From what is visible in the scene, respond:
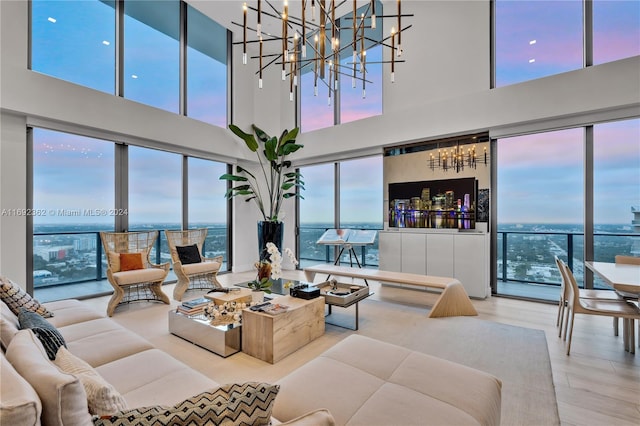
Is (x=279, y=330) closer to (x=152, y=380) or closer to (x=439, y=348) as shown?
(x=152, y=380)

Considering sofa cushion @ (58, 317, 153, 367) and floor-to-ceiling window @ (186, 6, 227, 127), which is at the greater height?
floor-to-ceiling window @ (186, 6, 227, 127)

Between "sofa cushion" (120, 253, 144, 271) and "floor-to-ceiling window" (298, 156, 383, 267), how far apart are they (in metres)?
3.67

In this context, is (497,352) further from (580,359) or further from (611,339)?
(611,339)

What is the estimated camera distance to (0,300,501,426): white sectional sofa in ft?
2.62

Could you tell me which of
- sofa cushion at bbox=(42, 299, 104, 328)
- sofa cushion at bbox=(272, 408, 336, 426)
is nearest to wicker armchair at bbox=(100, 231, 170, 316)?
sofa cushion at bbox=(42, 299, 104, 328)

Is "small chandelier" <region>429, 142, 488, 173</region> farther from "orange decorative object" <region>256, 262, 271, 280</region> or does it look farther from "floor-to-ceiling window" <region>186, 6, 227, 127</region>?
"floor-to-ceiling window" <region>186, 6, 227, 127</region>

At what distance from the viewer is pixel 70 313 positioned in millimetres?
2547

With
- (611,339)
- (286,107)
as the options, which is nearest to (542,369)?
(611,339)

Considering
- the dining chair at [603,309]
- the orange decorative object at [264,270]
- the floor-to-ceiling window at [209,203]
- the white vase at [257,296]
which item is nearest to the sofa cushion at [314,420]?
the white vase at [257,296]

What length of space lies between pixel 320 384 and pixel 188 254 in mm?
4222

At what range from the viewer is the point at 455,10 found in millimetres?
5023

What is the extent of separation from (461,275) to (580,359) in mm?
2092

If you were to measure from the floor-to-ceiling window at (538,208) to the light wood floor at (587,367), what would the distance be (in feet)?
2.36

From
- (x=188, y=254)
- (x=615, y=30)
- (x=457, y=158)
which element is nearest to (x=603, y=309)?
(x=457, y=158)
